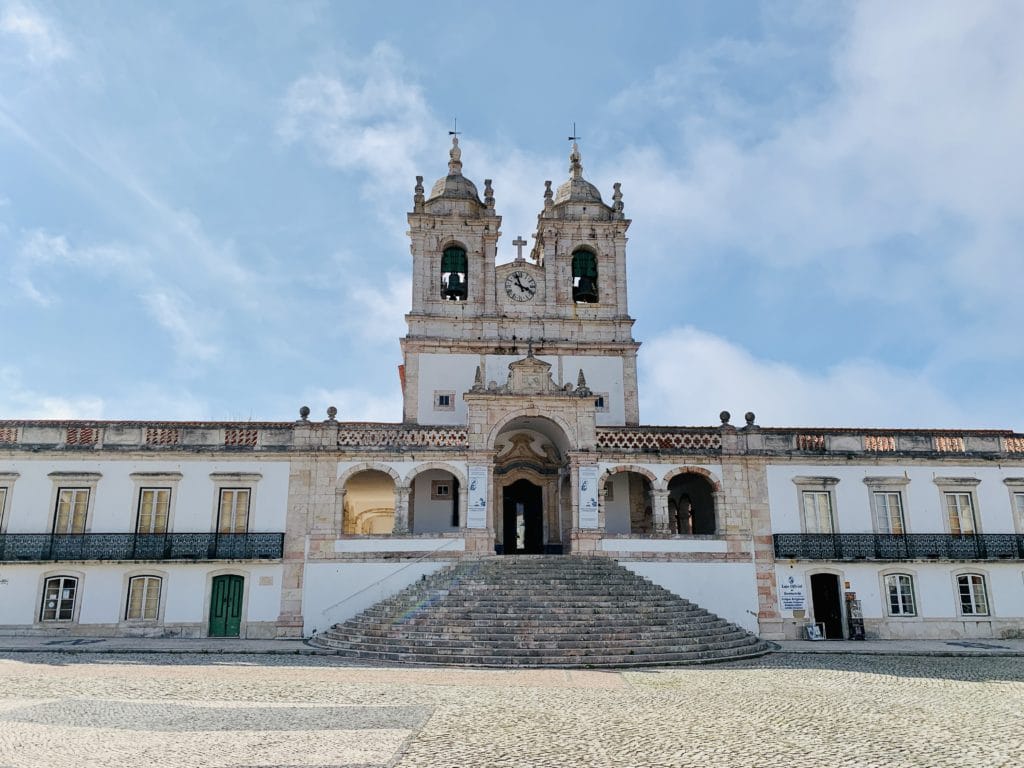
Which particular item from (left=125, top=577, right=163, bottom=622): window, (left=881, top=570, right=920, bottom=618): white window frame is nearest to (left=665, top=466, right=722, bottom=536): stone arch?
(left=881, top=570, right=920, bottom=618): white window frame

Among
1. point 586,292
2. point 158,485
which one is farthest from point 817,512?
point 158,485

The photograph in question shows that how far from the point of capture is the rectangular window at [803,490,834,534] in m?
20.2

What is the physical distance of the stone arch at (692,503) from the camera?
2183 centimetres

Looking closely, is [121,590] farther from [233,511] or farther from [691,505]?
[691,505]

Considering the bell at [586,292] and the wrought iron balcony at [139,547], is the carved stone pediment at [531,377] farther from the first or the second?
Result: the wrought iron balcony at [139,547]

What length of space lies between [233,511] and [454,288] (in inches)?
404

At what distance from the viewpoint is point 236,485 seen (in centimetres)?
1967

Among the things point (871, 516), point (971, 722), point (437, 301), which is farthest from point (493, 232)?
point (971, 722)

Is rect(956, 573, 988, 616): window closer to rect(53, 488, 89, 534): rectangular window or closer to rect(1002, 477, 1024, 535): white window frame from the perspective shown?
rect(1002, 477, 1024, 535): white window frame

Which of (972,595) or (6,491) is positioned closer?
(6,491)

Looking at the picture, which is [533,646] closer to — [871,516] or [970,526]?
[871,516]

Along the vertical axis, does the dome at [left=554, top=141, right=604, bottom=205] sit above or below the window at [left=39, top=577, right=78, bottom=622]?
above

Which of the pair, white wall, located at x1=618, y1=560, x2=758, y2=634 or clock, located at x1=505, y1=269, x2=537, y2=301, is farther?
clock, located at x1=505, y1=269, x2=537, y2=301

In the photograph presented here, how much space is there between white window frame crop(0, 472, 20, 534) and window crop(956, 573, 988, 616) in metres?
24.4
